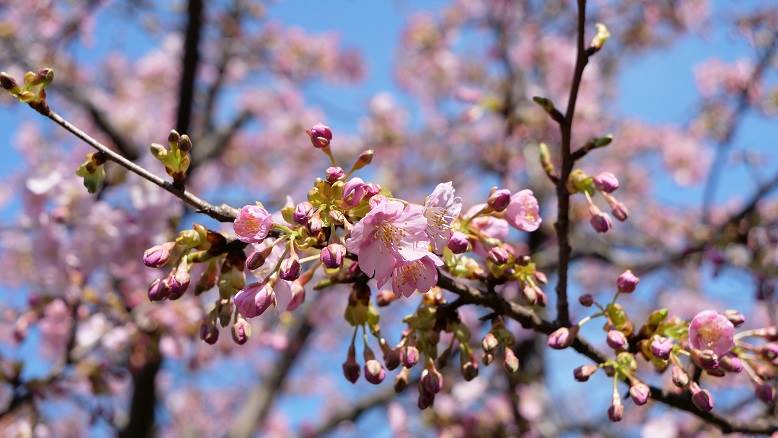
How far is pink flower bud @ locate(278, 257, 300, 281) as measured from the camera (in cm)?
106

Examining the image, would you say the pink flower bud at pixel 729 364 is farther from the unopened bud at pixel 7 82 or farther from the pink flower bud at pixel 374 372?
the unopened bud at pixel 7 82

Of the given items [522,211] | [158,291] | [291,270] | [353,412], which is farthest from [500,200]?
[353,412]

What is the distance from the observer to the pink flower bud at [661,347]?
3.88 feet

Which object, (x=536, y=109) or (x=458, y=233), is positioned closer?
(x=458, y=233)

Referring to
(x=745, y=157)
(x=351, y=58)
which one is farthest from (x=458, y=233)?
(x=351, y=58)

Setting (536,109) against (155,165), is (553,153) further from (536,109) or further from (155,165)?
(155,165)

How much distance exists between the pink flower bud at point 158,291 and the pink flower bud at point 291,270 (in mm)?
227

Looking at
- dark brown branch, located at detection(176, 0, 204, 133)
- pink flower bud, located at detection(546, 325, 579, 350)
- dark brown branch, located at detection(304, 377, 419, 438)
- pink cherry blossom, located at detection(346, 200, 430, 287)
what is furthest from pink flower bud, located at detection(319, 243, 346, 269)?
dark brown branch, located at detection(304, 377, 419, 438)

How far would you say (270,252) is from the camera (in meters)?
1.14

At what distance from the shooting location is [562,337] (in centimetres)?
122

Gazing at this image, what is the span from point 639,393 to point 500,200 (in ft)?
1.50

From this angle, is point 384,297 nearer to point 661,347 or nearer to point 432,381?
point 432,381

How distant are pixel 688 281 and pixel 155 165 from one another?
464 centimetres

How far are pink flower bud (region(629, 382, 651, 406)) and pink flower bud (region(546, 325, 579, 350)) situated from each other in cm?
15
